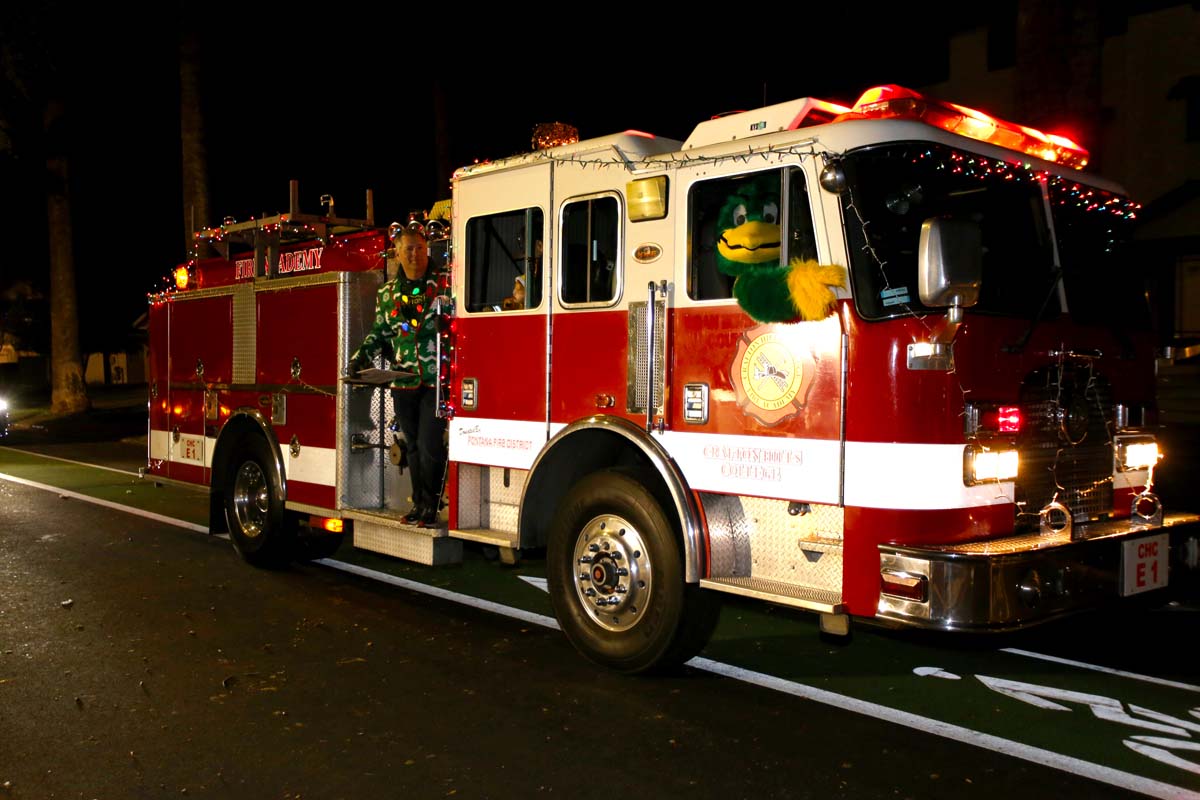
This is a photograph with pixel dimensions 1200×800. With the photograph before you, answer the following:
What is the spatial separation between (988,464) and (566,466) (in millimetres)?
2376

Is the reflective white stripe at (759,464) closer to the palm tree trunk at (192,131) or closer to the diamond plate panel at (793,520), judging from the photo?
the diamond plate panel at (793,520)

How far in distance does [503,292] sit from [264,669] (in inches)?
100

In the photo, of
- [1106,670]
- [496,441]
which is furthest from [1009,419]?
[496,441]

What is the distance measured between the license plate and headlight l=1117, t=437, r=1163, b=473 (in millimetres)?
444

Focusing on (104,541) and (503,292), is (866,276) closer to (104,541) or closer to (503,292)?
(503,292)

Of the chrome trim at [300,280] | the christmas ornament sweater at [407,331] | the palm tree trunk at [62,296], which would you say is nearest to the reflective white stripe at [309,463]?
the christmas ornament sweater at [407,331]

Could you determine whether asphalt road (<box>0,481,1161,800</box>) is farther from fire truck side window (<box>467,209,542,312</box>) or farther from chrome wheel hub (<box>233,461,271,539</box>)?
fire truck side window (<box>467,209,542,312</box>)

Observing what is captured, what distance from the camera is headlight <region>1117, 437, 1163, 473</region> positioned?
5.59 meters

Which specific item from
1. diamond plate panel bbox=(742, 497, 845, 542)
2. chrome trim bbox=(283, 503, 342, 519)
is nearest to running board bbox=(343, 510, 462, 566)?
chrome trim bbox=(283, 503, 342, 519)

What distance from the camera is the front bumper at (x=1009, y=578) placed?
442cm

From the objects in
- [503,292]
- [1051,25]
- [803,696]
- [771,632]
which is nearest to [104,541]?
[503,292]

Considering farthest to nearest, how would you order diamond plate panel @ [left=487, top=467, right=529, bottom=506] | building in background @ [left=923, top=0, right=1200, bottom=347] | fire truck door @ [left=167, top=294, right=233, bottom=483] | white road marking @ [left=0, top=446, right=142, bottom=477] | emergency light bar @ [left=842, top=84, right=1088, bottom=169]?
building in background @ [left=923, top=0, right=1200, bottom=347] → white road marking @ [left=0, top=446, right=142, bottom=477] → fire truck door @ [left=167, top=294, right=233, bottom=483] → diamond plate panel @ [left=487, top=467, right=529, bottom=506] → emergency light bar @ [left=842, top=84, right=1088, bottom=169]

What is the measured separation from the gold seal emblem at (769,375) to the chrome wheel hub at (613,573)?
3.04ft

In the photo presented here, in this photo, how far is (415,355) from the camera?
7043 mm
